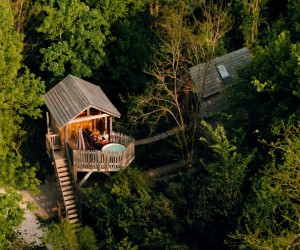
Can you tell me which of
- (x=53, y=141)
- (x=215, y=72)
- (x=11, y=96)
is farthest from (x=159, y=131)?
(x=11, y=96)

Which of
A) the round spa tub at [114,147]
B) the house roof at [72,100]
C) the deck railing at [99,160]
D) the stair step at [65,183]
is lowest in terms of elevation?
the stair step at [65,183]

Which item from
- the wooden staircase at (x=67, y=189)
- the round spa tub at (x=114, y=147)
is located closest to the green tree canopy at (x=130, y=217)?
the wooden staircase at (x=67, y=189)

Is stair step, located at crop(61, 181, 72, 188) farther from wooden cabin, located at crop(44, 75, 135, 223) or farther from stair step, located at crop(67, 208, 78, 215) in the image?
stair step, located at crop(67, 208, 78, 215)

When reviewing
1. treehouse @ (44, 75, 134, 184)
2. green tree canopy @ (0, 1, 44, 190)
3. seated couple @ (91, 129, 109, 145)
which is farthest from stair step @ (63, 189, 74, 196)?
seated couple @ (91, 129, 109, 145)

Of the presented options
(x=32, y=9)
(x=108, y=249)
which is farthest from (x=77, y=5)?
(x=108, y=249)

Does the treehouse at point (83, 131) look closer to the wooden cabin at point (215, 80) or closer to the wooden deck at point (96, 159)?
the wooden deck at point (96, 159)

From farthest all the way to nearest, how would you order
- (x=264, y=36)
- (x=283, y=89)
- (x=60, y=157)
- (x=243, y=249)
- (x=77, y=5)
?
(x=264, y=36) → (x=77, y=5) → (x=60, y=157) → (x=283, y=89) → (x=243, y=249)

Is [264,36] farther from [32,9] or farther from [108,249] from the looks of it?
[108,249]
